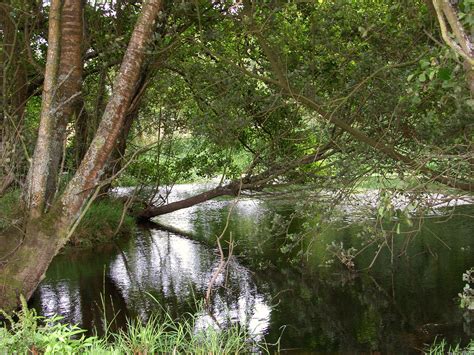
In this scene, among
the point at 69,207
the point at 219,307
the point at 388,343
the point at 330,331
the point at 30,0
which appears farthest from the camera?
the point at 30,0

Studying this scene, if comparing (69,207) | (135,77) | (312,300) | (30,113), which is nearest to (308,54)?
(135,77)

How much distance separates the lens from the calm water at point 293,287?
287 inches

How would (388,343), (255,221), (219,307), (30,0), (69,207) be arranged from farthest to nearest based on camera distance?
(255,221) < (30,0) < (219,307) < (388,343) < (69,207)

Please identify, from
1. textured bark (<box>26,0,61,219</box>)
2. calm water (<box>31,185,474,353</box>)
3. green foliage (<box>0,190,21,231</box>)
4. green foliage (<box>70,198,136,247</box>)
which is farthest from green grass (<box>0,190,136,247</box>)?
textured bark (<box>26,0,61,219</box>)

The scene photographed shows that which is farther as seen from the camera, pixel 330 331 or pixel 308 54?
pixel 308 54

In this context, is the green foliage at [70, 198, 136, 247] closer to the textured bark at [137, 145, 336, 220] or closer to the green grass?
the green grass

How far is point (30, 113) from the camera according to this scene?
1317 cm

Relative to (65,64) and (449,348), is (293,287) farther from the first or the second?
(65,64)

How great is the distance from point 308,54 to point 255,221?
20.3ft

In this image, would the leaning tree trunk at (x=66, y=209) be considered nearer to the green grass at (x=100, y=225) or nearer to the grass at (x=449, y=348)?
the grass at (x=449, y=348)

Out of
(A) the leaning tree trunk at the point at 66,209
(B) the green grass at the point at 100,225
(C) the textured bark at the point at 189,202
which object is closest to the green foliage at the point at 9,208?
(A) the leaning tree trunk at the point at 66,209

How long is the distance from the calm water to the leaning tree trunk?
1.25m

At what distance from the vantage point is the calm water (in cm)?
728

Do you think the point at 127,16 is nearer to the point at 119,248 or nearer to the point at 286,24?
the point at 286,24
